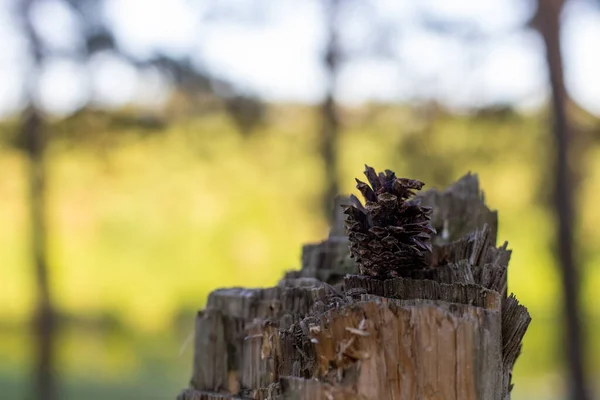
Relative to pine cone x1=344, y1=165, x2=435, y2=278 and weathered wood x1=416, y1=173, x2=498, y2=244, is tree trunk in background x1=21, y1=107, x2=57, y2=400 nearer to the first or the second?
weathered wood x1=416, y1=173, x2=498, y2=244

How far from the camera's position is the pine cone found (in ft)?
3.79

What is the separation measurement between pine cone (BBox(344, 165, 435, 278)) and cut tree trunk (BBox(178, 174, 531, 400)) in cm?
5

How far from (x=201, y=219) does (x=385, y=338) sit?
6.78 metres

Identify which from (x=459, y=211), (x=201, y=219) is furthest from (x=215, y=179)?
(x=459, y=211)

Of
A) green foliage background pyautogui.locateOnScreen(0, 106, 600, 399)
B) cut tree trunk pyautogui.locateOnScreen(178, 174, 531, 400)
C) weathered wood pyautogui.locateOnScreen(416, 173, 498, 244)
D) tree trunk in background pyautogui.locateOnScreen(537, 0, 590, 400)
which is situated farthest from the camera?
green foliage background pyautogui.locateOnScreen(0, 106, 600, 399)

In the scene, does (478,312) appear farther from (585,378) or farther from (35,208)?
(35,208)

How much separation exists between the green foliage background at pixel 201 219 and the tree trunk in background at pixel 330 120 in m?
0.15

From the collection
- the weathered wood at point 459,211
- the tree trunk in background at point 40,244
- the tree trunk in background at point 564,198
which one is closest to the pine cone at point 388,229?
the weathered wood at point 459,211

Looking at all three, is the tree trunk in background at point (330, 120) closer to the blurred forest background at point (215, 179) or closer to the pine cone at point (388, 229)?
the blurred forest background at point (215, 179)

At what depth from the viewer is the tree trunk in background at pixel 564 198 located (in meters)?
4.78

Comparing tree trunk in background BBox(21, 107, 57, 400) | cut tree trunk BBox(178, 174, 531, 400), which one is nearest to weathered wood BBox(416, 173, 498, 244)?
cut tree trunk BBox(178, 174, 531, 400)

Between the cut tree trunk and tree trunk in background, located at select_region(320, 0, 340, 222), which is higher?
tree trunk in background, located at select_region(320, 0, 340, 222)

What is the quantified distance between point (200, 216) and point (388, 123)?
2.96m

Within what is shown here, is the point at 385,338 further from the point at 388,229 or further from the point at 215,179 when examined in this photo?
the point at 215,179
